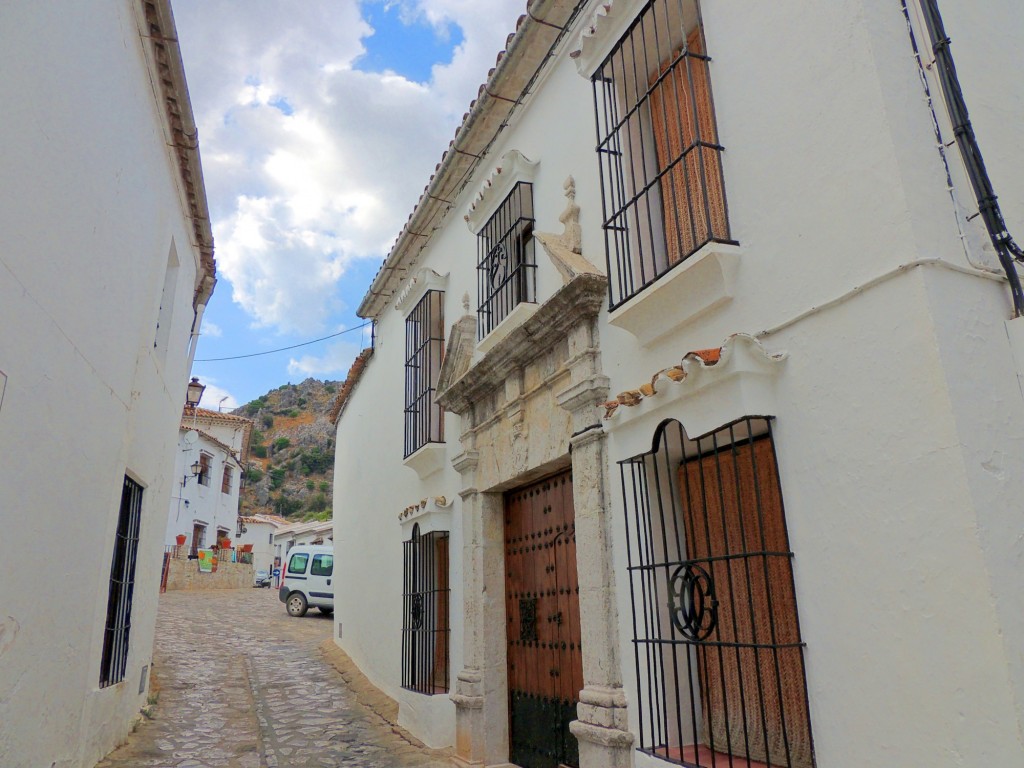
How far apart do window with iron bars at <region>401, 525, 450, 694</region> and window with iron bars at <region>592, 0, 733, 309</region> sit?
3.36m

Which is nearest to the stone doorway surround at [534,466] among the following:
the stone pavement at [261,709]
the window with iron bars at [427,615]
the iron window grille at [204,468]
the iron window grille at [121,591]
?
the window with iron bars at [427,615]

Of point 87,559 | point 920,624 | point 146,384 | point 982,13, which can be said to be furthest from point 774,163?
point 146,384

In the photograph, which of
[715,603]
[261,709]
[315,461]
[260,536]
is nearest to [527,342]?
[715,603]

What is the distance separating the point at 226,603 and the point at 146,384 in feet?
47.7

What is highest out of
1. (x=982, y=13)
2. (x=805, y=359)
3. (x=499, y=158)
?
Answer: (x=499, y=158)

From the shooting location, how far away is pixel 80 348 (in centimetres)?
420

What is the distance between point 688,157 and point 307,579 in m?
15.1

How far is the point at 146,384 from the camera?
6.00m

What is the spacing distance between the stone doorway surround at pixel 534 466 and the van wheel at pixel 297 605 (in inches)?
477

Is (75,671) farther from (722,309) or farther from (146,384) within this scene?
(722,309)

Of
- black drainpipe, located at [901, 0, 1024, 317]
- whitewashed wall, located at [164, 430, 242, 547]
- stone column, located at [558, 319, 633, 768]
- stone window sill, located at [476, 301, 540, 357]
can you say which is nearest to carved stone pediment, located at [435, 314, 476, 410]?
stone window sill, located at [476, 301, 540, 357]

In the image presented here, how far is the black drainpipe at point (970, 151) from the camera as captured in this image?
8.45 feet

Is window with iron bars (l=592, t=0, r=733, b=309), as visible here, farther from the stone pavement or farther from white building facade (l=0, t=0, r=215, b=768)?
the stone pavement

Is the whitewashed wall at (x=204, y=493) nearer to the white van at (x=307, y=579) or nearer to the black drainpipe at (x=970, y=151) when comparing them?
the white van at (x=307, y=579)
